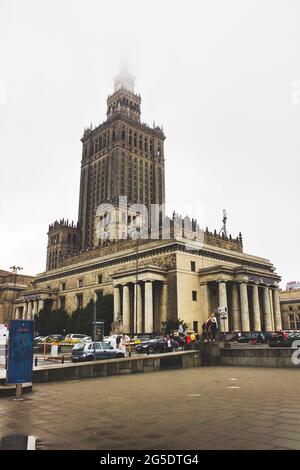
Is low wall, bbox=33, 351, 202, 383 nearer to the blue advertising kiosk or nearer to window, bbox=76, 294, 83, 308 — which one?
the blue advertising kiosk

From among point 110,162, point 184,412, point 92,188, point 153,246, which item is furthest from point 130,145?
point 184,412

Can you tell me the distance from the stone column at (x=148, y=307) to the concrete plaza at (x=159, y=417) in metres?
37.6

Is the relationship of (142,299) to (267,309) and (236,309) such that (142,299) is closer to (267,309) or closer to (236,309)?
(236,309)

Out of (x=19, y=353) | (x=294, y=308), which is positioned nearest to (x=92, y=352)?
(x=19, y=353)

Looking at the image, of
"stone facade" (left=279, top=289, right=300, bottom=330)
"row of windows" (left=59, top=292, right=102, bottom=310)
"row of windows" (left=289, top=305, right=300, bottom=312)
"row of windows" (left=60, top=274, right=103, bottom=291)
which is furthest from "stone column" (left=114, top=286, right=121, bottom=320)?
"row of windows" (left=289, top=305, right=300, bottom=312)

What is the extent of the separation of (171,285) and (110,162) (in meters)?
63.8

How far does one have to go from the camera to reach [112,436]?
6.04 meters

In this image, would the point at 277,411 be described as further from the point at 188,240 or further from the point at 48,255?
the point at 48,255

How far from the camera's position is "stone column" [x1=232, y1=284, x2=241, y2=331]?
5555cm

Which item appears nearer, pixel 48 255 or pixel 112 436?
pixel 112 436

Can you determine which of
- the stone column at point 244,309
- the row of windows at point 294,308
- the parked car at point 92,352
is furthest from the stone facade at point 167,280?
the row of windows at point 294,308

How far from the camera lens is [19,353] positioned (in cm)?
1050

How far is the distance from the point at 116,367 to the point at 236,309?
4204 cm

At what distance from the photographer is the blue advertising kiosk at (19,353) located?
10.2 meters
